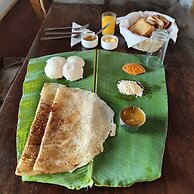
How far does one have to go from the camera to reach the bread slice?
1.54 meters

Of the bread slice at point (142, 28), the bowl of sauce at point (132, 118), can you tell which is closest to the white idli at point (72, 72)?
the bowl of sauce at point (132, 118)

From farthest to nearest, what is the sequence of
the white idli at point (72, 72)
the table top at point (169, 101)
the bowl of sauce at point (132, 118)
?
the white idli at point (72, 72)
the bowl of sauce at point (132, 118)
the table top at point (169, 101)

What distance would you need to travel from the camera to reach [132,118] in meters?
1.09

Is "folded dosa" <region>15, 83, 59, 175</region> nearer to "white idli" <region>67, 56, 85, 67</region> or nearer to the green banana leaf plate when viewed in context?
the green banana leaf plate

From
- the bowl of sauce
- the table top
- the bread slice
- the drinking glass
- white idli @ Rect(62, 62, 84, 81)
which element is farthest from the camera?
the bread slice

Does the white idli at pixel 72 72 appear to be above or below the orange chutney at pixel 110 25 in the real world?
above

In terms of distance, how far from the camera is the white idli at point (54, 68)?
1304 mm

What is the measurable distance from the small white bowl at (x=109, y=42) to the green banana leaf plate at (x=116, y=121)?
0.05 metres

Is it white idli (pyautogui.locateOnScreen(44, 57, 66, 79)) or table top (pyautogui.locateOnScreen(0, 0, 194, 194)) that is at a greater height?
white idli (pyautogui.locateOnScreen(44, 57, 66, 79))

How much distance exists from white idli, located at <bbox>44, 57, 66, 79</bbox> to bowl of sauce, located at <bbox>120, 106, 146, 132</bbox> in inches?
15.4

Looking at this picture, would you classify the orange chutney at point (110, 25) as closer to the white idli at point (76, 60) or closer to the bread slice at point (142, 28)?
the bread slice at point (142, 28)

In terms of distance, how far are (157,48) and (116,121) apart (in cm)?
59

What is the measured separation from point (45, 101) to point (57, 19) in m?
0.81

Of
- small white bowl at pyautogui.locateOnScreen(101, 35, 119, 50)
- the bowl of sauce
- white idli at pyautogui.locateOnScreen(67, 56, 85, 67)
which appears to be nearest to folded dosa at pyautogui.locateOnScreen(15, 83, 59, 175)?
white idli at pyautogui.locateOnScreen(67, 56, 85, 67)
